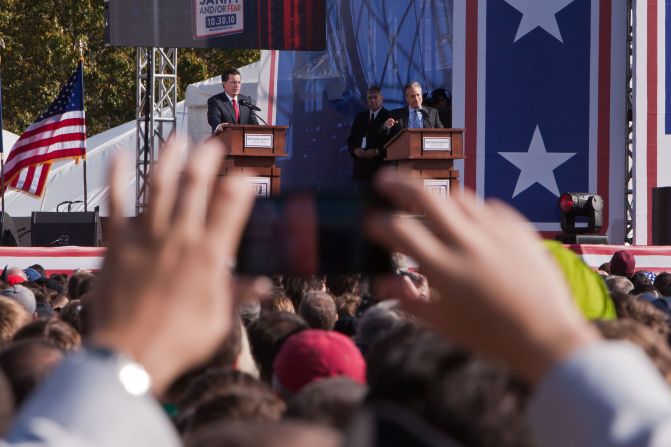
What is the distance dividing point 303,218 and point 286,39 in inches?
520

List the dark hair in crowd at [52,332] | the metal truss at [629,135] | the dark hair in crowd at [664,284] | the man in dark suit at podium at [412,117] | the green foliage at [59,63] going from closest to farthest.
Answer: the dark hair in crowd at [52,332]
the dark hair in crowd at [664,284]
the man in dark suit at podium at [412,117]
the metal truss at [629,135]
the green foliage at [59,63]

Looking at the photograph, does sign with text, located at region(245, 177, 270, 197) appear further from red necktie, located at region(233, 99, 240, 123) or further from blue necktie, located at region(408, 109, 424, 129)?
blue necktie, located at region(408, 109, 424, 129)

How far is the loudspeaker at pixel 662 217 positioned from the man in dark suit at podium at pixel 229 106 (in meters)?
4.44

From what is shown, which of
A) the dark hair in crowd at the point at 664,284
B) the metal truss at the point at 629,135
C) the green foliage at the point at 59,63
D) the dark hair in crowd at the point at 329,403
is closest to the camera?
the dark hair in crowd at the point at 329,403

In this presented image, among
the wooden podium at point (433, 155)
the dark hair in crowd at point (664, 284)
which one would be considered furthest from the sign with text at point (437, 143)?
the dark hair in crowd at point (664, 284)

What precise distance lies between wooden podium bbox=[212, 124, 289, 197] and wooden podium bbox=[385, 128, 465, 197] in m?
1.28

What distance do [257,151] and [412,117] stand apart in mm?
1670

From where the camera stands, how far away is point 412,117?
11.4m

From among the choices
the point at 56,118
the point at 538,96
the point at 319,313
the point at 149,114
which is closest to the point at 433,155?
the point at 538,96

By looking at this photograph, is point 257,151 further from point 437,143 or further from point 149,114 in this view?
point 149,114

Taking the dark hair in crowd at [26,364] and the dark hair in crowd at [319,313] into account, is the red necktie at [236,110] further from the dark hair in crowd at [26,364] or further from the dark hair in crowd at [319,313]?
the dark hair in crowd at [26,364]

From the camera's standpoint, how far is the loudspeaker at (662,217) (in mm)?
11477

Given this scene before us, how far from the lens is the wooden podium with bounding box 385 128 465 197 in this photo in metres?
10.9

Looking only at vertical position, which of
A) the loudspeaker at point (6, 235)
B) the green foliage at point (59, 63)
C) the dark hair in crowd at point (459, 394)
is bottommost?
the loudspeaker at point (6, 235)
